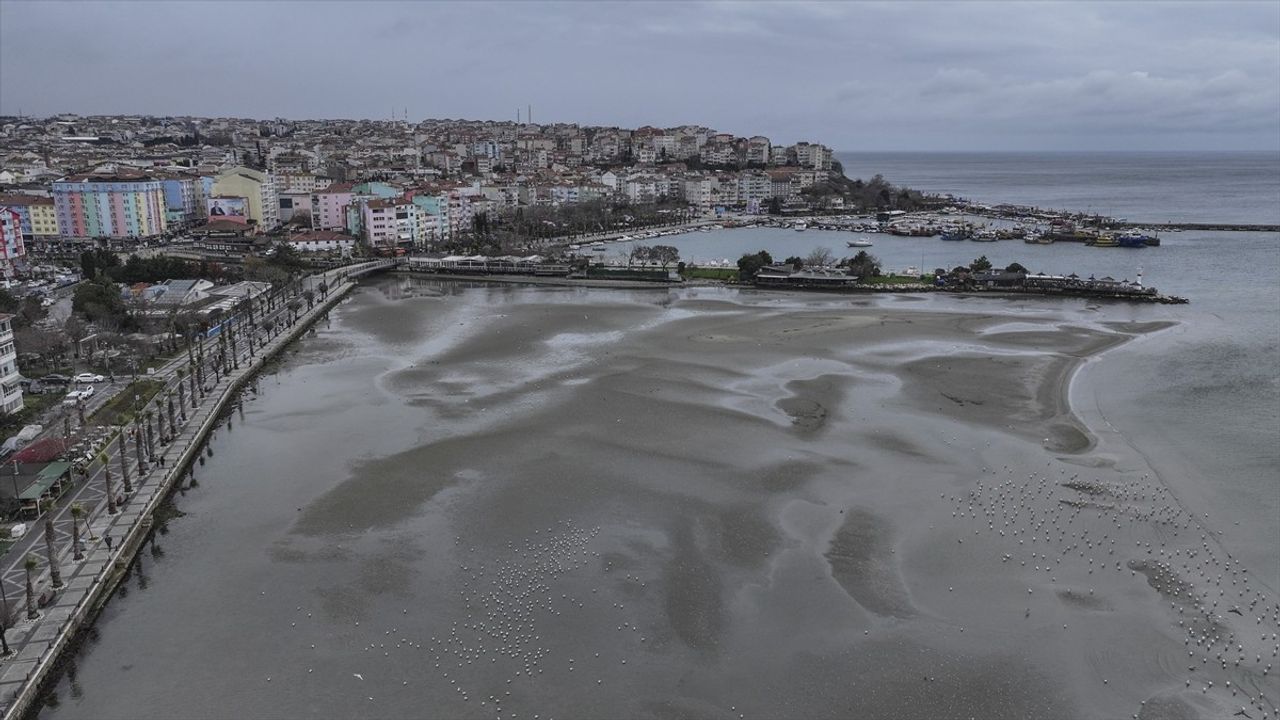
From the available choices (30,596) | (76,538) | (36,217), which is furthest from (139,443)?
(36,217)

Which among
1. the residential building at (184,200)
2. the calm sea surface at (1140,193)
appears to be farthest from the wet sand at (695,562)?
the calm sea surface at (1140,193)

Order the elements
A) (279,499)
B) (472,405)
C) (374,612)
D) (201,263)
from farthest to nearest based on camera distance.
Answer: (201,263)
(472,405)
(279,499)
(374,612)

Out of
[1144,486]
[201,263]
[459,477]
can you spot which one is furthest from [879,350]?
[201,263]

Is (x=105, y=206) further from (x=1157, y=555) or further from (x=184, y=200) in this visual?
(x=1157, y=555)

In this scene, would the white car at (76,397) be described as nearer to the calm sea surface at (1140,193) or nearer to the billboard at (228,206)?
the billboard at (228,206)

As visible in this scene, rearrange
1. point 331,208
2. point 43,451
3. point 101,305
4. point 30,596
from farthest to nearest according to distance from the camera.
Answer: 1. point 331,208
2. point 101,305
3. point 43,451
4. point 30,596

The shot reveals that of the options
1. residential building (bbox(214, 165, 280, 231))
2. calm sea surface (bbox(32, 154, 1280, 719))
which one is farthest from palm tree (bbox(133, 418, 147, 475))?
residential building (bbox(214, 165, 280, 231))

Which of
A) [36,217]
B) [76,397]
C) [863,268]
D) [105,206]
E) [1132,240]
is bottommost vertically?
[76,397]

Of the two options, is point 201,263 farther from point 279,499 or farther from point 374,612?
point 374,612
